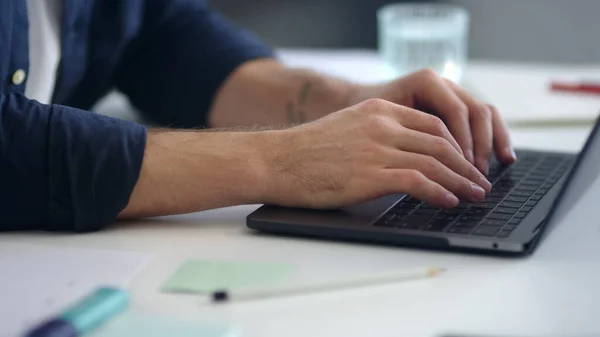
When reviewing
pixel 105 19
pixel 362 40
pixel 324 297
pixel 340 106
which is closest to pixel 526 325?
pixel 324 297

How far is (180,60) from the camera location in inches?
51.6

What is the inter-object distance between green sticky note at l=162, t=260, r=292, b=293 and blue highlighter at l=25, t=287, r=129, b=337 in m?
0.05

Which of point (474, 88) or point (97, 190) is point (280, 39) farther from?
point (97, 190)

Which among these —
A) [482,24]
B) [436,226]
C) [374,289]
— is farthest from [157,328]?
[482,24]

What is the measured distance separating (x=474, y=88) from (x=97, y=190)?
780 millimetres

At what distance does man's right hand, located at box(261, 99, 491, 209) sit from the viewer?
0.78 meters

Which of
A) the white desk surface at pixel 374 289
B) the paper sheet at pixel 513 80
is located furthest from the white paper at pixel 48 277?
the paper sheet at pixel 513 80

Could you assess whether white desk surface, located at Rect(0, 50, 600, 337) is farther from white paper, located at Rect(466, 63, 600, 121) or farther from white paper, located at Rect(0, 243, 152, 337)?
white paper, located at Rect(466, 63, 600, 121)

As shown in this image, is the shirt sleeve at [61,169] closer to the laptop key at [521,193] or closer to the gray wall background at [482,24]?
the laptop key at [521,193]

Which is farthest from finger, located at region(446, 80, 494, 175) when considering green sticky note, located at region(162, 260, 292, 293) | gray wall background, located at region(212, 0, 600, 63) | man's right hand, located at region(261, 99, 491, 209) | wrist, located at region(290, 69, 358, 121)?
gray wall background, located at region(212, 0, 600, 63)

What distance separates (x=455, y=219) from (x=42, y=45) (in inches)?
22.2

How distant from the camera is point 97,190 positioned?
78cm

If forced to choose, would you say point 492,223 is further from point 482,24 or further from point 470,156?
point 482,24

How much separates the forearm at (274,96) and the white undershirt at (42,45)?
0.89 feet
